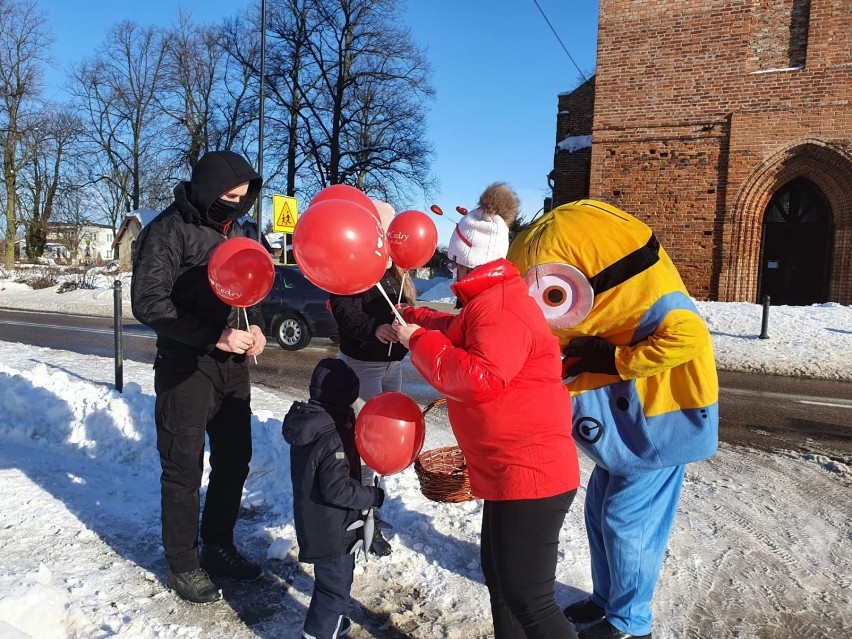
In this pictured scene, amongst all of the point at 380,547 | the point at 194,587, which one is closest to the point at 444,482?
the point at 380,547

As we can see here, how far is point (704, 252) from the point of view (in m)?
14.5

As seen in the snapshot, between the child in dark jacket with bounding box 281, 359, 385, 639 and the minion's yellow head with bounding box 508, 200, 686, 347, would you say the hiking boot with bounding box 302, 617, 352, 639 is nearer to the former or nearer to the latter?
the child in dark jacket with bounding box 281, 359, 385, 639

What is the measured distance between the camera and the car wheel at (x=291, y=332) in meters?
11.2

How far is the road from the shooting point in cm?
605

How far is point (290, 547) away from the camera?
11.0 ft

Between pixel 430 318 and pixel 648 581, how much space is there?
4.80 feet

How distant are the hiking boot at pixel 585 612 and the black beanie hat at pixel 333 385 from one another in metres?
1.43

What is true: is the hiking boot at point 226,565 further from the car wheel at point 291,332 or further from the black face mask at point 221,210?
the car wheel at point 291,332

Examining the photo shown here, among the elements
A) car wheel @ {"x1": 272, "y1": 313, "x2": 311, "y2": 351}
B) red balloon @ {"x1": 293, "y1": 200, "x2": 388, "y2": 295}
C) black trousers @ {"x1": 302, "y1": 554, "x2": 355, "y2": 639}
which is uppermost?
red balloon @ {"x1": 293, "y1": 200, "x2": 388, "y2": 295}

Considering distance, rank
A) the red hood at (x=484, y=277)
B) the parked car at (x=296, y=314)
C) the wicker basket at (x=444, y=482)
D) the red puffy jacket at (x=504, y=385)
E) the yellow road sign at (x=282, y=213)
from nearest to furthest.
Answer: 1. the red puffy jacket at (x=504, y=385)
2. the red hood at (x=484, y=277)
3. the wicker basket at (x=444, y=482)
4. the parked car at (x=296, y=314)
5. the yellow road sign at (x=282, y=213)

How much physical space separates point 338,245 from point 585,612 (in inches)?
78.6

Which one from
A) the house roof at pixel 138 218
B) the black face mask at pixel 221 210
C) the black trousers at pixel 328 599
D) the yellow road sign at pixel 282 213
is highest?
the house roof at pixel 138 218

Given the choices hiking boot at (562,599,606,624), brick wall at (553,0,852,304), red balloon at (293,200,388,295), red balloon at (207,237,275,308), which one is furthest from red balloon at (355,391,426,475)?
brick wall at (553,0,852,304)

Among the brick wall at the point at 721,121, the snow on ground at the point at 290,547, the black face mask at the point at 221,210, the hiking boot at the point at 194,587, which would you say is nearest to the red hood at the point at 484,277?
the black face mask at the point at 221,210
